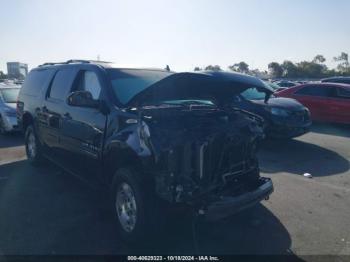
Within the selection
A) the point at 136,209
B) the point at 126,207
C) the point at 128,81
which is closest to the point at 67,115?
the point at 128,81

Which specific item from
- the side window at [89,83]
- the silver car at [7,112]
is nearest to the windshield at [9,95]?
the silver car at [7,112]

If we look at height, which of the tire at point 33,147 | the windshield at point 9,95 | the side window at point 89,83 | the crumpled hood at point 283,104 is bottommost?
the tire at point 33,147

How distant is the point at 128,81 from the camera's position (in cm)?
491

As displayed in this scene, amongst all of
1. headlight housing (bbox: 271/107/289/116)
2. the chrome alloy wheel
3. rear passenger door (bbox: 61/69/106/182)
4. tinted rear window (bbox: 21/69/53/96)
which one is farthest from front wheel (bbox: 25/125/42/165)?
headlight housing (bbox: 271/107/289/116)

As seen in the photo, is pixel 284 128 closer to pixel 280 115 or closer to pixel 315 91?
pixel 280 115

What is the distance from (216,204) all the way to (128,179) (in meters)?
0.99

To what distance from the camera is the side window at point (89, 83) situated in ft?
16.0

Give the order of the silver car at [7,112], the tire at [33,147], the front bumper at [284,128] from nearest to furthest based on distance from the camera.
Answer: the tire at [33,147]
the front bumper at [284,128]
the silver car at [7,112]

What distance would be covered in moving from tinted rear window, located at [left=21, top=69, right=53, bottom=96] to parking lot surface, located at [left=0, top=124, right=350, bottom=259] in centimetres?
158

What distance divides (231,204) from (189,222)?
1.07 metres

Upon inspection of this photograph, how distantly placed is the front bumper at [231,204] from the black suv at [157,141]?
10 mm

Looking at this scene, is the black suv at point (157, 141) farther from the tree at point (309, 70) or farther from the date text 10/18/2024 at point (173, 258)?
the tree at point (309, 70)

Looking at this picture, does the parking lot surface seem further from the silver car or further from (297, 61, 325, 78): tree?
(297, 61, 325, 78): tree

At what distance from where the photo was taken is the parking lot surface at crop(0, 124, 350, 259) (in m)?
4.02
